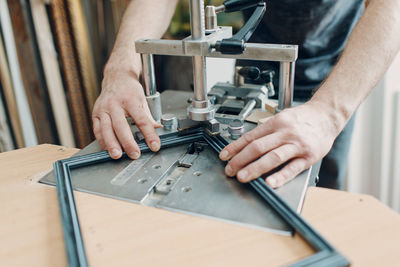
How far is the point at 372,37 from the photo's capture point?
771 mm

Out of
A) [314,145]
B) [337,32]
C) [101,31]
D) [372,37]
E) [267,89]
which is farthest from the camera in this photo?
[101,31]

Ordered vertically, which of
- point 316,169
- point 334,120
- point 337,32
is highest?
point 337,32

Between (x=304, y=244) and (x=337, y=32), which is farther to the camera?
(x=337, y=32)

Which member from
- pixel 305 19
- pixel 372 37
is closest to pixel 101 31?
pixel 305 19

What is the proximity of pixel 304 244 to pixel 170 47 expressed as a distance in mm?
447

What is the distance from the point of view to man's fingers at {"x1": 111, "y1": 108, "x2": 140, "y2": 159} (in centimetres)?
72

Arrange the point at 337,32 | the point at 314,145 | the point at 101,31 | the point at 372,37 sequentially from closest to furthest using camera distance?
the point at 314,145, the point at 372,37, the point at 337,32, the point at 101,31

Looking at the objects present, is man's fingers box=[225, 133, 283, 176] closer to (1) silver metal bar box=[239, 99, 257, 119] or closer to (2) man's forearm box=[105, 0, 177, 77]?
(1) silver metal bar box=[239, 99, 257, 119]

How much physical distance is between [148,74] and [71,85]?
84cm

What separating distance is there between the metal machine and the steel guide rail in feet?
0.04

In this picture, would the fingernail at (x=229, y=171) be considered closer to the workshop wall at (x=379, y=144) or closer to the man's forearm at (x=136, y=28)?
the man's forearm at (x=136, y=28)

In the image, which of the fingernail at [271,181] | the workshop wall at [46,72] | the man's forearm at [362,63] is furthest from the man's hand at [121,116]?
the workshop wall at [46,72]

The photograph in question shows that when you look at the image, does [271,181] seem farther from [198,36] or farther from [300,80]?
[300,80]

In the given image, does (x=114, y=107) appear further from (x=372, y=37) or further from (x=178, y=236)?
(x=372, y=37)
